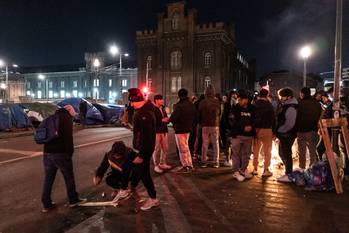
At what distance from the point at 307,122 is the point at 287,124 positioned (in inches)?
19.1

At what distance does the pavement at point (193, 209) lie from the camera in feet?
17.0

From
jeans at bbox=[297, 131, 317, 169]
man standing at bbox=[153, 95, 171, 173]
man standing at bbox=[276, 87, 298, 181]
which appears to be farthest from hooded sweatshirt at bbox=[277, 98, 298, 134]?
man standing at bbox=[153, 95, 171, 173]

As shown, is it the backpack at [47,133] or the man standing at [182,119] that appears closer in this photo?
the backpack at [47,133]

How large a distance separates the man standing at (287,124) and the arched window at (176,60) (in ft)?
157

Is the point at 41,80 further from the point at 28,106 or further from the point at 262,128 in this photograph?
the point at 262,128

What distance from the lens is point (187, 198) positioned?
6613 mm

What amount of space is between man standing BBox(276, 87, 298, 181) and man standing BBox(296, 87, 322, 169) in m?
0.15

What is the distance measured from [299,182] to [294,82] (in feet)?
247

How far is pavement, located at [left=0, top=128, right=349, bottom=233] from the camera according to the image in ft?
17.0

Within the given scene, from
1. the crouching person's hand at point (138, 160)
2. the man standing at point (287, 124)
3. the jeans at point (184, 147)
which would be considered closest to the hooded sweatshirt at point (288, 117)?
the man standing at point (287, 124)

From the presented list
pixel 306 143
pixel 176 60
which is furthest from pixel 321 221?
pixel 176 60

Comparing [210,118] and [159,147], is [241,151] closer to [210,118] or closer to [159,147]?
[210,118]

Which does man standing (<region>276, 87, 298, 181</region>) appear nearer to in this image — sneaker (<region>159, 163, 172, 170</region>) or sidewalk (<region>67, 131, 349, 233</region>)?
sidewalk (<region>67, 131, 349, 233</region>)

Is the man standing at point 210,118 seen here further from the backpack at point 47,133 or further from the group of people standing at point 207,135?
the backpack at point 47,133
